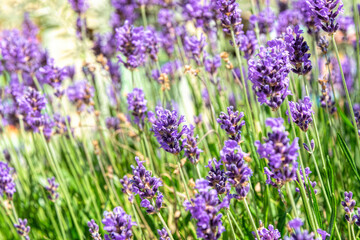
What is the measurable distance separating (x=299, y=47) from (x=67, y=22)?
4442mm

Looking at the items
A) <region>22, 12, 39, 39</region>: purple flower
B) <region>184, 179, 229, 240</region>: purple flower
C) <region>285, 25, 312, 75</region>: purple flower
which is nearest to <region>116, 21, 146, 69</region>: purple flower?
<region>285, 25, 312, 75</region>: purple flower

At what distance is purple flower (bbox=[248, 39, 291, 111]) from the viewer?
1408mm

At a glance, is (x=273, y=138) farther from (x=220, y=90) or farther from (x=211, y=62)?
(x=220, y=90)

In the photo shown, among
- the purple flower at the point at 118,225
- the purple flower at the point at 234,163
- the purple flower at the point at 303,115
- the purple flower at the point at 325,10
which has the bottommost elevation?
the purple flower at the point at 118,225

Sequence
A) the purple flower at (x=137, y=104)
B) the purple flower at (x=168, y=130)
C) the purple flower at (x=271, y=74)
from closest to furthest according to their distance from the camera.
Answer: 1. the purple flower at (x=271, y=74)
2. the purple flower at (x=168, y=130)
3. the purple flower at (x=137, y=104)

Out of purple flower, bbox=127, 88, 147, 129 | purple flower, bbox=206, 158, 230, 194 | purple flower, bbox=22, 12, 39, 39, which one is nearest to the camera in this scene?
purple flower, bbox=206, 158, 230, 194

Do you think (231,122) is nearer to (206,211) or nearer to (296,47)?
(296,47)

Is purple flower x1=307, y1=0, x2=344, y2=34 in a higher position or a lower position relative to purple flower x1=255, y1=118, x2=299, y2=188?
higher

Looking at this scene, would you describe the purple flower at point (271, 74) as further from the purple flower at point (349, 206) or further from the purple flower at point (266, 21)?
the purple flower at point (266, 21)

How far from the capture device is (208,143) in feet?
9.67

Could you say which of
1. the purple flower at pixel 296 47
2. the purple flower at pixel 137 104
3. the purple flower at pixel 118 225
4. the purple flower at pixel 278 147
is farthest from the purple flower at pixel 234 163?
the purple flower at pixel 137 104

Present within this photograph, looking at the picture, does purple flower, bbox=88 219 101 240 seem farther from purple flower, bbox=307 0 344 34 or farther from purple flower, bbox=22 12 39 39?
purple flower, bbox=22 12 39 39

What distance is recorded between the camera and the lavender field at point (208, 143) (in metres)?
1.46

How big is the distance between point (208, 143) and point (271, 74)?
1.58 metres
